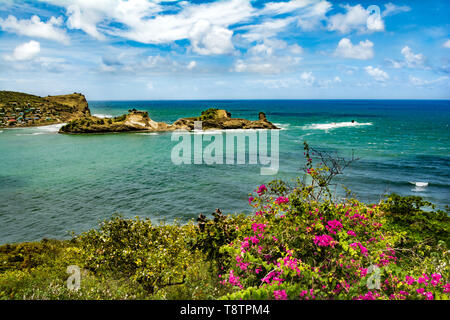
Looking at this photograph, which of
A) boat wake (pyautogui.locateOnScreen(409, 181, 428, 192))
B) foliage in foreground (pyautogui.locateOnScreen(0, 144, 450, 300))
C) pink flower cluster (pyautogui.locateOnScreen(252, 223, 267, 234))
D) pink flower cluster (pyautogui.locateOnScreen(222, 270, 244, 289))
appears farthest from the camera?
boat wake (pyautogui.locateOnScreen(409, 181, 428, 192))

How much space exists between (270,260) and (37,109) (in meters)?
147

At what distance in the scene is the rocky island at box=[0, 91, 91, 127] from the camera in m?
106

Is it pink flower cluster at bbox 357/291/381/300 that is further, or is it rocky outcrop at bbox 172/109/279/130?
rocky outcrop at bbox 172/109/279/130

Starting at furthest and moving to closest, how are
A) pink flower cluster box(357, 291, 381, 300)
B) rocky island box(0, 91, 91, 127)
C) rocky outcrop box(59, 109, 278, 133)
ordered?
rocky island box(0, 91, 91, 127)
rocky outcrop box(59, 109, 278, 133)
pink flower cluster box(357, 291, 381, 300)

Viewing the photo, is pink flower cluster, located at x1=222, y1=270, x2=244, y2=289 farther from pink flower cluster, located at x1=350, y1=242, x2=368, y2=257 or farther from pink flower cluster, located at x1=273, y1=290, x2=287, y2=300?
pink flower cluster, located at x1=350, y1=242, x2=368, y2=257

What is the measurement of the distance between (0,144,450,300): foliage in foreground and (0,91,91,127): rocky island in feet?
359

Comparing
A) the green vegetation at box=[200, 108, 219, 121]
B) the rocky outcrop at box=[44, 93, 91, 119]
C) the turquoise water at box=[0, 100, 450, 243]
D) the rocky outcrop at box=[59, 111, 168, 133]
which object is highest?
the rocky outcrop at box=[44, 93, 91, 119]

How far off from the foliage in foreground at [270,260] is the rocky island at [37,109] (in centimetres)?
10946

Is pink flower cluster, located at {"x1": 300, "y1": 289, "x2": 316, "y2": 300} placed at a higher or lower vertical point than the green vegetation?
lower

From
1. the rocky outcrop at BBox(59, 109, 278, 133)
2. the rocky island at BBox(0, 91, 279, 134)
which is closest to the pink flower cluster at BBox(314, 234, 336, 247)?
the rocky outcrop at BBox(59, 109, 278, 133)

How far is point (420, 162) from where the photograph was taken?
47.6 meters

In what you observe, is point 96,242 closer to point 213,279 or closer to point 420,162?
point 213,279

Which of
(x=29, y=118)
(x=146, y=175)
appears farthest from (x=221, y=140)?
(x=29, y=118)

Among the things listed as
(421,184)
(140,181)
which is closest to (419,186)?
(421,184)
